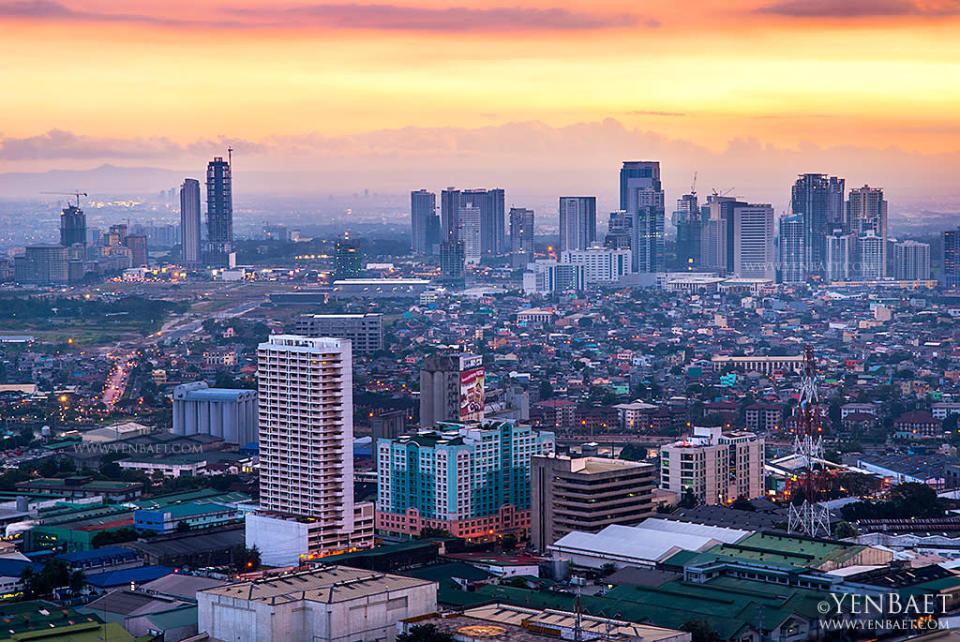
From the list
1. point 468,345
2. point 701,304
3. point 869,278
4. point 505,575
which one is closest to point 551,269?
point 701,304

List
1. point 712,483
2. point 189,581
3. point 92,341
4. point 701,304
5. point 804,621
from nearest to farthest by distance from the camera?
point 804,621 → point 189,581 → point 712,483 → point 92,341 → point 701,304

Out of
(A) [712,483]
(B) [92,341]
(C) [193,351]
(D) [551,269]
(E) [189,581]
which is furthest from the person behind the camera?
(D) [551,269]

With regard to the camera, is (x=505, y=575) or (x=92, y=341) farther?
(x=92, y=341)

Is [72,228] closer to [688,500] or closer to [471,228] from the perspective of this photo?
[471,228]

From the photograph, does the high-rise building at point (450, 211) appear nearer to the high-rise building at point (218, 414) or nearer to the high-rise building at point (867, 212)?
the high-rise building at point (867, 212)

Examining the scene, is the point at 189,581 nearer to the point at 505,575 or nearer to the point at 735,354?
the point at 505,575

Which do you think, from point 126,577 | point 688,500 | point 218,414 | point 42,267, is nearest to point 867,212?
point 42,267

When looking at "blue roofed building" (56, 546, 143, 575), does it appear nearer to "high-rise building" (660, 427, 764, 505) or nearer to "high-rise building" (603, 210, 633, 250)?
"high-rise building" (660, 427, 764, 505)
